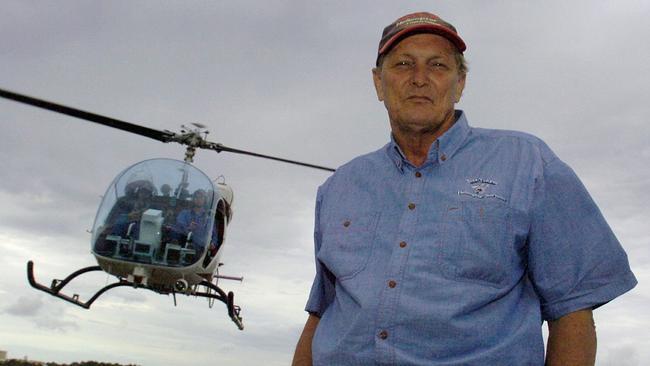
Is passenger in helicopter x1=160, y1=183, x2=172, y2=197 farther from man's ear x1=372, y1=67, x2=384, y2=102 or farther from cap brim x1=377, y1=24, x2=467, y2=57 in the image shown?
cap brim x1=377, y1=24, x2=467, y2=57

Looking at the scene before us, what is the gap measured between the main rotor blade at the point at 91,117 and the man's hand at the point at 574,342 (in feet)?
16.7

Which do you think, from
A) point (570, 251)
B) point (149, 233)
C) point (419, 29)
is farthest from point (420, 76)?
point (149, 233)

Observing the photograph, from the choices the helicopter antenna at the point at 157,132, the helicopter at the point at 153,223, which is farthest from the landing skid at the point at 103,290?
the helicopter antenna at the point at 157,132

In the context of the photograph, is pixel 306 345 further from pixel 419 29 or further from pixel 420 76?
pixel 419 29

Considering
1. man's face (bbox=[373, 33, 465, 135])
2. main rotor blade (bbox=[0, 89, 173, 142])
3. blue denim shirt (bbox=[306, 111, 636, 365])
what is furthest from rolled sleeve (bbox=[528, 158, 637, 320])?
main rotor blade (bbox=[0, 89, 173, 142])

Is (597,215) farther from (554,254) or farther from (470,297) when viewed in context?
(470,297)

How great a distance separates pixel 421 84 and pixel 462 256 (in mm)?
816

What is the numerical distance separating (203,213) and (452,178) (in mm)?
10142

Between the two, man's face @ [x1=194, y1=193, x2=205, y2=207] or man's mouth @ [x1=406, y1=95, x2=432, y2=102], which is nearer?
man's mouth @ [x1=406, y1=95, x2=432, y2=102]

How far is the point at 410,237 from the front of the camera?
7.78 feet

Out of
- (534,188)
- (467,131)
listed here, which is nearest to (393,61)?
(467,131)

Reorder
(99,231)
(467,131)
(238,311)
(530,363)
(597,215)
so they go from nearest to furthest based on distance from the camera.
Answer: (530,363), (597,215), (467,131), (99,231), (238,311)

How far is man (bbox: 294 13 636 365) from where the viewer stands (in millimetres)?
2205

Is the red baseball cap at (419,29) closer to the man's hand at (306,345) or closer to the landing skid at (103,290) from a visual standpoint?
the man's hand at (306,345)
